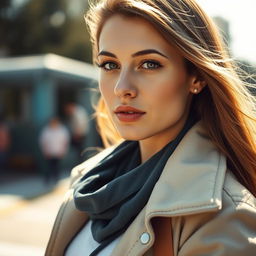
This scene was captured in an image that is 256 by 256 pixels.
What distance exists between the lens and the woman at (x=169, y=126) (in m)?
1.37

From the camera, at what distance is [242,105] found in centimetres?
161

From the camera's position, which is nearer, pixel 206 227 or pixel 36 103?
pixel 206 227

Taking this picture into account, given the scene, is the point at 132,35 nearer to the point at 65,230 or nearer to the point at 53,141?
the point at 65,230

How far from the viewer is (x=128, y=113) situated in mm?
1597

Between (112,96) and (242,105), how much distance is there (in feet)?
1.66

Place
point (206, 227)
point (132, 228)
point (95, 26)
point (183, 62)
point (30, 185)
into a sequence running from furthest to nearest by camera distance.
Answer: point (30, 185), point (95, 26), point (183, 62), point (132, 228), point (206, 227)

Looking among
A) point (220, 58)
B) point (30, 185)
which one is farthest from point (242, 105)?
point (30, 185)

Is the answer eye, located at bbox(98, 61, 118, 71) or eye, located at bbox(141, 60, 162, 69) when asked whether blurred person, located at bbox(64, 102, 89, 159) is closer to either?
eye, located at bbox(98, 61, 118, 71)

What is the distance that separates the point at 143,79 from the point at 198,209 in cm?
52

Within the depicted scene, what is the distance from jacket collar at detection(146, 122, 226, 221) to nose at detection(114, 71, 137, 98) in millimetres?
262

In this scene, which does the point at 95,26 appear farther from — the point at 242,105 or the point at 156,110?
the point at 242,105

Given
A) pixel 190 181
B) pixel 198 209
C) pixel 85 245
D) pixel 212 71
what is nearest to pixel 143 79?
pixel 212 71

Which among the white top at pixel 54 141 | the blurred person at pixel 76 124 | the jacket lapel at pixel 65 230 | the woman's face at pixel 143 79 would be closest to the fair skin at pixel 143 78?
the woman's face at pixel 143 79

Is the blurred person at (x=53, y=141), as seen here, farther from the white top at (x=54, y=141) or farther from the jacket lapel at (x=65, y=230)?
the jacket lapel at (x=65, y=230)
